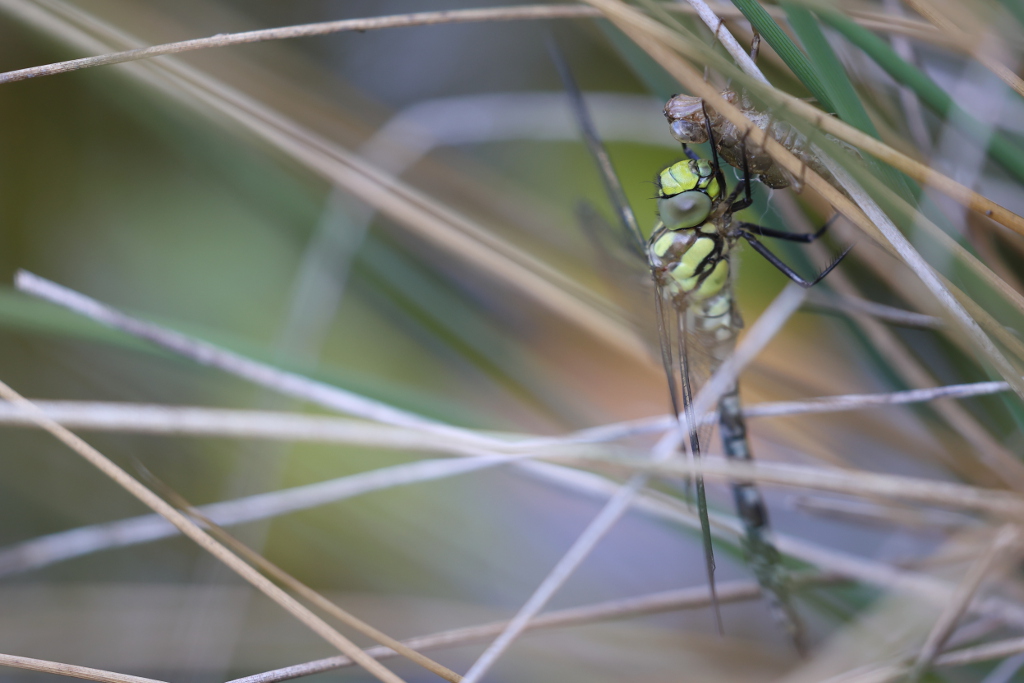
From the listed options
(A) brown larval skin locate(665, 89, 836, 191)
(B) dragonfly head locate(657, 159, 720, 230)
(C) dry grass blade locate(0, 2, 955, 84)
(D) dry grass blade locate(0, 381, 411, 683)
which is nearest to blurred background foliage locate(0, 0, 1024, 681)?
(B) dragonfly head locate(657, 159, 720, 230)

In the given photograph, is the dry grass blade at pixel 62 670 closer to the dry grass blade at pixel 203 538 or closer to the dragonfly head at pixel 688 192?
the dry grass blade at pixel 203 538

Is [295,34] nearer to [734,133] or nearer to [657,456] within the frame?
[734,133]

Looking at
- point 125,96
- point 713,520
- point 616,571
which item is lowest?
point 616,571

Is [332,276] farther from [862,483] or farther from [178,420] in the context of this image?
[862,483]

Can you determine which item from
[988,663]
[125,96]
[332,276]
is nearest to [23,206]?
[125,96]

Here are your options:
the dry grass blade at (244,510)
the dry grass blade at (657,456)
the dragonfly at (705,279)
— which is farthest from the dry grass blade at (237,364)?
the dragonfly at (705,279)

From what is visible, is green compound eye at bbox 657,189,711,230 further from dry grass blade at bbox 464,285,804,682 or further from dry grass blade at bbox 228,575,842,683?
dry grass blade at bbox 228,575,842,683

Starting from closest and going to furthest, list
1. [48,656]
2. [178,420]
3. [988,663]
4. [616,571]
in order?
[178,420] → [988,663] → [48,656] → [616,571]
